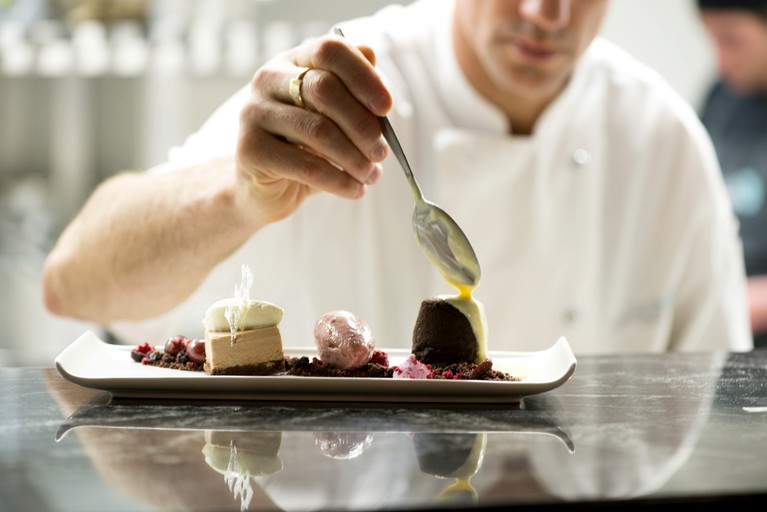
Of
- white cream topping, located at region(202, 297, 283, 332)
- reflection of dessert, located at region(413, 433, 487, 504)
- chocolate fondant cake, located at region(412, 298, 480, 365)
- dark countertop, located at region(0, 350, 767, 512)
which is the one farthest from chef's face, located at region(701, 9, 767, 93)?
reflection of dessert, located at region(413, 433, 487, 504)

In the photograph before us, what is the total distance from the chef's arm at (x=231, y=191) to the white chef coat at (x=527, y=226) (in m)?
0.23

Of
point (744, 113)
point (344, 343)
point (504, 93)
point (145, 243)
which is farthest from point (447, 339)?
point (744, 113)

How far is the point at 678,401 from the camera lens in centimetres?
113

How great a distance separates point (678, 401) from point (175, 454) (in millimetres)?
602

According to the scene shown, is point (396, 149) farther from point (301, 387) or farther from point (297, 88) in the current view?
point (301, 387)

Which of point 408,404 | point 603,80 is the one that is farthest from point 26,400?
point 603,80

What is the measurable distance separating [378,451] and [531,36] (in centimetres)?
127

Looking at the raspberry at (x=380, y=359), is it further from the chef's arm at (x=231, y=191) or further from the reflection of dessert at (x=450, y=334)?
the chef's arm at (x=231, y=191)

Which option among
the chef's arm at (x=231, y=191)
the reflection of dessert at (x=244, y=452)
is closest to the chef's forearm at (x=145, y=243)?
the chef's arm at (x=231, y=191)

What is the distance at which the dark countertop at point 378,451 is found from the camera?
74 centimetres

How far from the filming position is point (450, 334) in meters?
1.17

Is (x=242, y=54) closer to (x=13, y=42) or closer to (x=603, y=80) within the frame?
(x=13, y=42)

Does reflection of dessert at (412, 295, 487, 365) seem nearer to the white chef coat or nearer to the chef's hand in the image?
the chef's hand

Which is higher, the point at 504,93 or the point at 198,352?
the point at 504,93
